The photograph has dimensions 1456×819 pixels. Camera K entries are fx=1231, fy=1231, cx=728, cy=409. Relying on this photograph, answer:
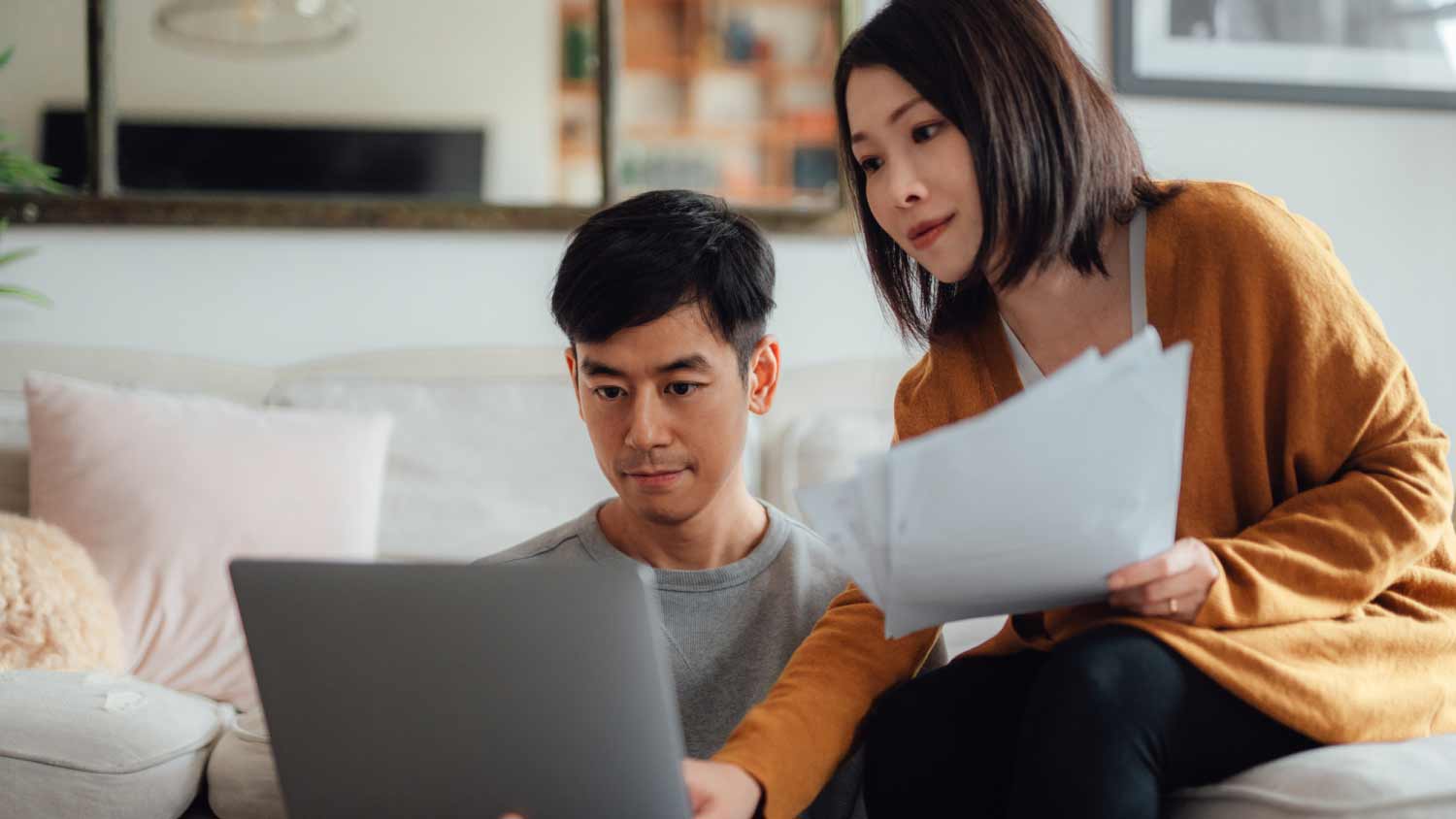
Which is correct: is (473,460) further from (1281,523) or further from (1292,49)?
(1292,49)

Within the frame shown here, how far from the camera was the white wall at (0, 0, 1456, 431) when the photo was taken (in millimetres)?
2066

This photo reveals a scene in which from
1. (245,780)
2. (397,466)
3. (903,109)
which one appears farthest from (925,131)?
(397,466)

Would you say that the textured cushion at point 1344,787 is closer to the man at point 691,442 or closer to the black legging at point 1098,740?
the black legging at point 1098,740

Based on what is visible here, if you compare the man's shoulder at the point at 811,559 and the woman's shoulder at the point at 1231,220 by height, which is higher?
the woman's shoulder at the point at 1231,220

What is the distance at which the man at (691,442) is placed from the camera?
1.15 m

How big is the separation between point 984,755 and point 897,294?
447 millimetres

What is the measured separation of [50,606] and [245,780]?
355 millimetres

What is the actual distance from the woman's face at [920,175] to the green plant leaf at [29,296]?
5.10 feet

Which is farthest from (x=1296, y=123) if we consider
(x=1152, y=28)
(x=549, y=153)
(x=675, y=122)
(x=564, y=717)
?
(x=564, y=717)

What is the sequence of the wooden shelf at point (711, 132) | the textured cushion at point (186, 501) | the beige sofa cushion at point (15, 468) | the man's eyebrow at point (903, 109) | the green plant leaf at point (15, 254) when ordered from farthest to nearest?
the wooden shelf at point (711, 132) < the green plant leaf at point (15, 254) < the beige sofa cushion at point (15, 468) < the textured cushion at point (186, 501) < the man's eyebrow at point (903, 109)

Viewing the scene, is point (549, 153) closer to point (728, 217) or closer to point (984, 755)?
point (728, 217)

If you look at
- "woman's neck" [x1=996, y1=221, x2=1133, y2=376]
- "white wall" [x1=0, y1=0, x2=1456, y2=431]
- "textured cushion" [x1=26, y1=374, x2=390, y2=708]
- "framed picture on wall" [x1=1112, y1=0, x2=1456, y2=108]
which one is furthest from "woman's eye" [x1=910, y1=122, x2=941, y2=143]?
"framed picture on wall" [x1=1112, y1=0, x2=1456, y2=108]

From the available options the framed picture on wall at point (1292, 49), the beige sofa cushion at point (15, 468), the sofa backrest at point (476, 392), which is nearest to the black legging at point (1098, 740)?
the sofa backrest at point (476, 392)

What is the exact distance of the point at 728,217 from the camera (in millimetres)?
1279
